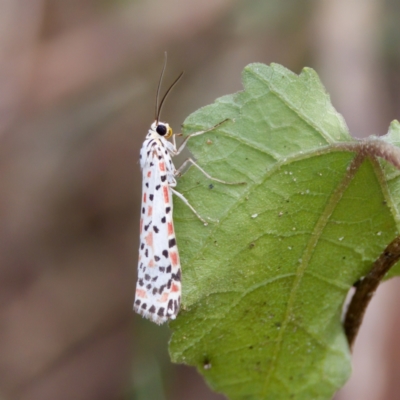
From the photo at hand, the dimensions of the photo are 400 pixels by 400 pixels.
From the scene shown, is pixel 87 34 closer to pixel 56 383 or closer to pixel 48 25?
pixel 48 25

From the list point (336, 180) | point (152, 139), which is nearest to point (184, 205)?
point (336, 180)

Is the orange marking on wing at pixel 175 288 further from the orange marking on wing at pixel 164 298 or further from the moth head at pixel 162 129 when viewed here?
the moth head at pixel 162 129

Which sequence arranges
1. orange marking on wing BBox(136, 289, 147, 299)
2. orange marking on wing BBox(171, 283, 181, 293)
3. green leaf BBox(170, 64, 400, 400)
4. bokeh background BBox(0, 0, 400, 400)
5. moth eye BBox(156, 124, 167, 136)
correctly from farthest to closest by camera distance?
bokeh background BBox(0, 0, 400, 400)
moth eye BBox(156, 124, 167, 136)
orange marking on wing BBox(136, 289, 147, 299)
orange marking on wing BBox(171, 283, 181, 293)
green leaf BBox(170, 64, 400, 400)

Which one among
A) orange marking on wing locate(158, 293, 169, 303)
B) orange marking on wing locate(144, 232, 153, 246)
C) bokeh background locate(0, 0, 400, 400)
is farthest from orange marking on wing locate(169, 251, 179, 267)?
bokeh background locate(0, 0, 400, 400)

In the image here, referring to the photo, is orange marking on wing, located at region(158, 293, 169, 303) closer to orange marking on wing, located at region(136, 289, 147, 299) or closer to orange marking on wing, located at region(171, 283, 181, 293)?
orange marking on wing, located at region(171, 283, 181, 293)

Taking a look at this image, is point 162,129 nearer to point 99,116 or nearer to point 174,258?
A: point 174,258

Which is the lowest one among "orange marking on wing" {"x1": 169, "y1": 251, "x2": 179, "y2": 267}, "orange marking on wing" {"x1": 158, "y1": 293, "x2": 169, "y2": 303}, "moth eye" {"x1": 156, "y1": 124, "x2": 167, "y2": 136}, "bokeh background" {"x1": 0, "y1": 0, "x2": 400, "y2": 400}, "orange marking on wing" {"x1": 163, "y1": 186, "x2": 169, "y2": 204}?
"orange marking on wing" {"x1": 158, "y1": 293, "x2": 169, "y2": 303}

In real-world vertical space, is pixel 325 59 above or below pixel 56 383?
above
